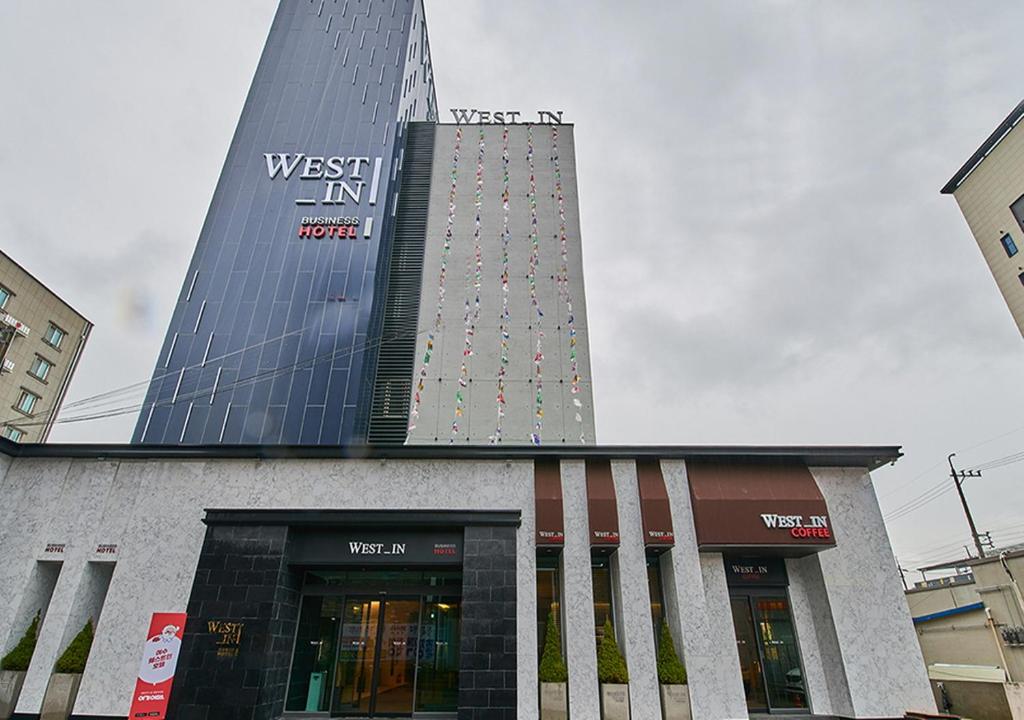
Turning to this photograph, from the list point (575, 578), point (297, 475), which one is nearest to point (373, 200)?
point (297, 475)

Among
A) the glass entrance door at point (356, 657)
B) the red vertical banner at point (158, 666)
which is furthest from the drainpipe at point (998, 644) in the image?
the red vertical banner at point (158, 666)

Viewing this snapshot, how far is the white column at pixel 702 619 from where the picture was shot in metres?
10.1

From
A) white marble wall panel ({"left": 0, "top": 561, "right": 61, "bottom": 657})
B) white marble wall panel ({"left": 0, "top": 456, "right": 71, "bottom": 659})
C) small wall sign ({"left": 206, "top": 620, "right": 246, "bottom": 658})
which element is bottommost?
small wall sign ({"left": 206, "top": 620, "right": 246, "bottom": 658})

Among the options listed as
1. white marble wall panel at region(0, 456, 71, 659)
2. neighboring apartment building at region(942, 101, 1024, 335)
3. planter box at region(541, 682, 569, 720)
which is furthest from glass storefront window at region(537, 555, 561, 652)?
neighboring apartment building at region(942, 101, 1024, 335)

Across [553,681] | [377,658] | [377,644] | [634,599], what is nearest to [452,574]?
[377,644]

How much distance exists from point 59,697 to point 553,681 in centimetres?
1017

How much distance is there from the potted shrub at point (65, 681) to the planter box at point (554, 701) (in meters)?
9.73

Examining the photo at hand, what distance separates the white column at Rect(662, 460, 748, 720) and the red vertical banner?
35.3 ft

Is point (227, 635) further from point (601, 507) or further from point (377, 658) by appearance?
point (601, 507)

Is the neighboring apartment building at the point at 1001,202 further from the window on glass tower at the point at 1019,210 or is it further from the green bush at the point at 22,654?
the green bush at the point at 22,654

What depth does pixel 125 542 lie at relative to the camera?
36.5 feet

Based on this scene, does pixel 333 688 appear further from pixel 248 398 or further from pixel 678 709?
pixel 248 398

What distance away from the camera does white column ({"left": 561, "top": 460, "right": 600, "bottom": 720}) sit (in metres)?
10.0

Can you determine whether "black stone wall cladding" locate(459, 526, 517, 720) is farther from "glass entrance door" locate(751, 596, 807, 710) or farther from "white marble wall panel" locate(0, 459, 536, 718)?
"glass entrance door" locate(751, 596, 807, 710)
